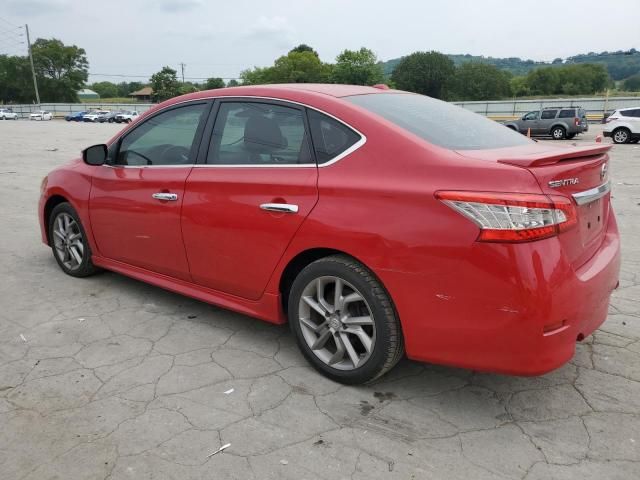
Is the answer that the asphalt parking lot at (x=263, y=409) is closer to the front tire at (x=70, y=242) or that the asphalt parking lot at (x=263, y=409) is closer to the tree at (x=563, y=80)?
the front tire at (x=70, y=242)

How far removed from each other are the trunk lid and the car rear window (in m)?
0.18

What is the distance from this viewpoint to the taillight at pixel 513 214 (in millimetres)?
2303

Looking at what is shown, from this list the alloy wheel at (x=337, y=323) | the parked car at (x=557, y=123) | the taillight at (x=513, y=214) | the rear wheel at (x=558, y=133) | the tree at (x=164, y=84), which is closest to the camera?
the taillight at (x=513, y=214)

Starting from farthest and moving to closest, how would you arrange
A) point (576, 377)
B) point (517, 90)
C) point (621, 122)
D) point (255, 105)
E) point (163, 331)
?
point (517, 90) → point (621, 122) → point (163, 331) → point (255, 105) → point (576, 377)

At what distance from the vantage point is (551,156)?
2.48 m

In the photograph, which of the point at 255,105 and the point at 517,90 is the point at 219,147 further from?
the point at 517,90

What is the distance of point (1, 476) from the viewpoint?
230 centimetres

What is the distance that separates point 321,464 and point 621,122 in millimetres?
24782

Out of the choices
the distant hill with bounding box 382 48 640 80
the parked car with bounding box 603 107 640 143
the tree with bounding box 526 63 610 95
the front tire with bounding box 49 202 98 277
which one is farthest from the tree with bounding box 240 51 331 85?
the front tire with bounding box 49 202 98 277

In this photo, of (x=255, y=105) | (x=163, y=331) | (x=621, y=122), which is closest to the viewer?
(x=255, y=105)

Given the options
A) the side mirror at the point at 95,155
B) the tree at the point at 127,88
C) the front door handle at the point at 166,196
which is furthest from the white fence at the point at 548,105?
the tree at the point at 127,88

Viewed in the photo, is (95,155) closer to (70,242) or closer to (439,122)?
(70,242)

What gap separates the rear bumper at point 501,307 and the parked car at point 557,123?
2409cm

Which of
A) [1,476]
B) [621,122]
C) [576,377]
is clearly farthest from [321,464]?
[621,122]
